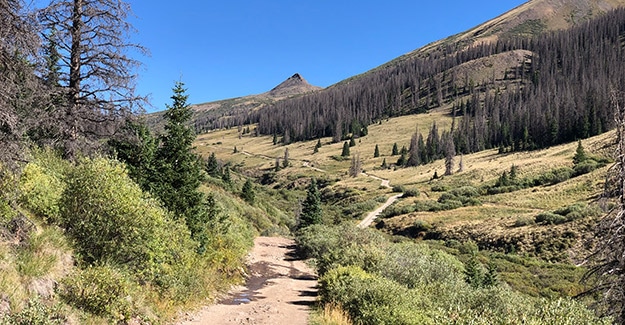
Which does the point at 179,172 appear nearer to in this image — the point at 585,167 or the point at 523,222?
the point at 523,222

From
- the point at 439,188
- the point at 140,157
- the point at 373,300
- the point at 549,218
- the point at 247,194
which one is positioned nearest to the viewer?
the point at 373,300

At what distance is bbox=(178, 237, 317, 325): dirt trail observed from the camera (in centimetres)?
1433

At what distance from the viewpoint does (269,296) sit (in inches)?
758

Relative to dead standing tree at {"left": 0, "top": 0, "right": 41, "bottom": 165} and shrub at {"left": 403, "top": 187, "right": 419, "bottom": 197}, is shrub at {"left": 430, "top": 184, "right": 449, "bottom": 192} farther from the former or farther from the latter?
dead standing tree at {"left": 0, "top": 0, "right": 41, "bottom": 165}

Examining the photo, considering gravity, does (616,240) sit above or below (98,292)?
below

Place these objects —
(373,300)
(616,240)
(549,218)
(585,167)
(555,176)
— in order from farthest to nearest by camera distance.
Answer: (555,176), (585,167), (549,218), (373,300), (616,240)

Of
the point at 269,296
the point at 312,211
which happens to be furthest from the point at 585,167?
the point at 269,296

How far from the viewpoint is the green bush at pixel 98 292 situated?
9328mm

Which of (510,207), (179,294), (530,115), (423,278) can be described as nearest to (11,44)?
(179,294)

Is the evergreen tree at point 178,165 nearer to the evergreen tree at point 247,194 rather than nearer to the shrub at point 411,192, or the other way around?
the evergreen tree at point 247,194

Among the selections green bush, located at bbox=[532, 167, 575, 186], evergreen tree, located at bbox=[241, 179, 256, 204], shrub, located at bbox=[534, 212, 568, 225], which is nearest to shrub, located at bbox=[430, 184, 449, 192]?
green bush, located at bbox=[532, 167, 575, 186]

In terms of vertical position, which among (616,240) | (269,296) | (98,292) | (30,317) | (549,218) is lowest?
(549,218)

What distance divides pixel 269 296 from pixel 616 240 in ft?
47.8

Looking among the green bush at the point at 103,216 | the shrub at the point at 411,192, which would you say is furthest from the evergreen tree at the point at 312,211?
the shrub at the point at 411,192
